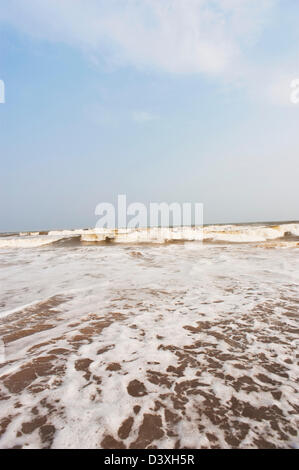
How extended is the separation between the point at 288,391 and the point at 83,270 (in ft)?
22.3

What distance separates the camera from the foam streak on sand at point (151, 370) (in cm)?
173

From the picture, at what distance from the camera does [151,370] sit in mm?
2477

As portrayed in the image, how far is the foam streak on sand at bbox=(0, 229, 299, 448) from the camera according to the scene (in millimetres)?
1733

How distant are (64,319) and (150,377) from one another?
1.99m

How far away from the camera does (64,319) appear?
12.6 ft

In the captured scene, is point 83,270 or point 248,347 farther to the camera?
point 83,270

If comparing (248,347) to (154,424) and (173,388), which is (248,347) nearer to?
(173,388)
